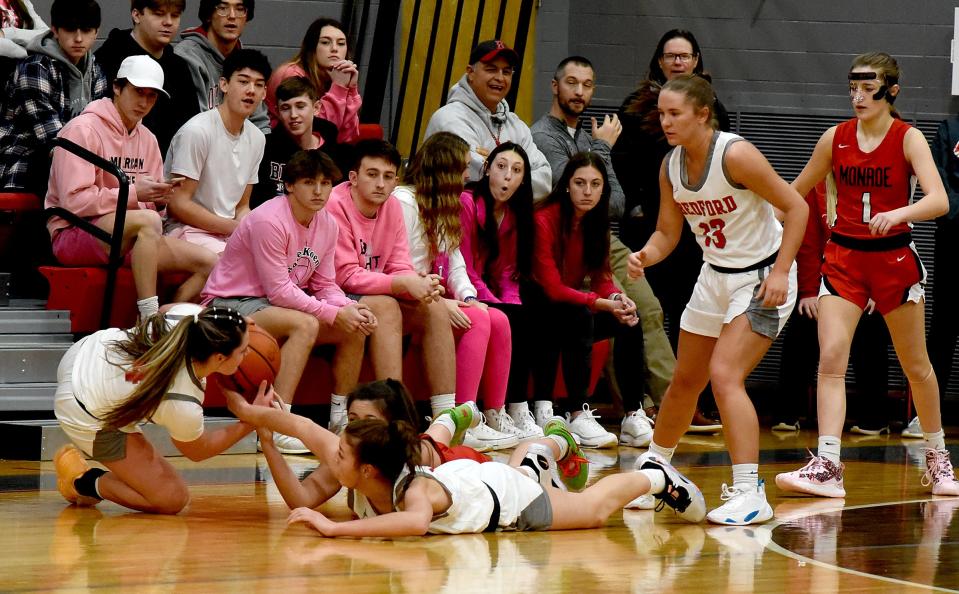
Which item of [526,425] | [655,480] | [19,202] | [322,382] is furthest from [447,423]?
[19,202]

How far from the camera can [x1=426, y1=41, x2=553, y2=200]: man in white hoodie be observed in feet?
23.2

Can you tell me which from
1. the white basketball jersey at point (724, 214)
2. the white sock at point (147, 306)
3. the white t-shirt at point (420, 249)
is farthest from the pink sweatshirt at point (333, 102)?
the white basketball jersey at point (724, 214)

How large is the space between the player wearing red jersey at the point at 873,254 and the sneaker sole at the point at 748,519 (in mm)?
753

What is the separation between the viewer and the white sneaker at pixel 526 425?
6523 mm

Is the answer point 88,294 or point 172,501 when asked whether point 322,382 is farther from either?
point 172,501

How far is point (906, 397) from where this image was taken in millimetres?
7742

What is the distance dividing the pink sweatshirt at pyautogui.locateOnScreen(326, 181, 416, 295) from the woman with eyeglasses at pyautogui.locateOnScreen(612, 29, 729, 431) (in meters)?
1.65

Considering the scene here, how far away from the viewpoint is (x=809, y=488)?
5055 mm

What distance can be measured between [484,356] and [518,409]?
0.46 metres

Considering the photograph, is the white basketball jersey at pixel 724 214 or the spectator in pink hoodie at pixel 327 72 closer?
the white basketball jersey at pixel 724 214

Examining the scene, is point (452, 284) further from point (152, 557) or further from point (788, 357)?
point (152, 557)

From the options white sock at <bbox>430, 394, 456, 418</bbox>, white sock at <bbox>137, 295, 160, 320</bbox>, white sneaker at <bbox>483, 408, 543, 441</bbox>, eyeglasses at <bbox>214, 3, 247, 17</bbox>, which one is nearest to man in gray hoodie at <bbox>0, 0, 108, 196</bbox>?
eyeglasses at <bbox>214, 3, 247, 17</bbox>

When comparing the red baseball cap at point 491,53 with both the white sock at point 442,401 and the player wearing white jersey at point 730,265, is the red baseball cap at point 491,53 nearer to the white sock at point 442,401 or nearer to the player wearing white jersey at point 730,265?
the white sock at point 442,401

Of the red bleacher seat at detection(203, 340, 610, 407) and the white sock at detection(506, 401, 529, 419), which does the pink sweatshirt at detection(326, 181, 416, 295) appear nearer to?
the red bleacher seat at detection(203, 340, 610, 407)
